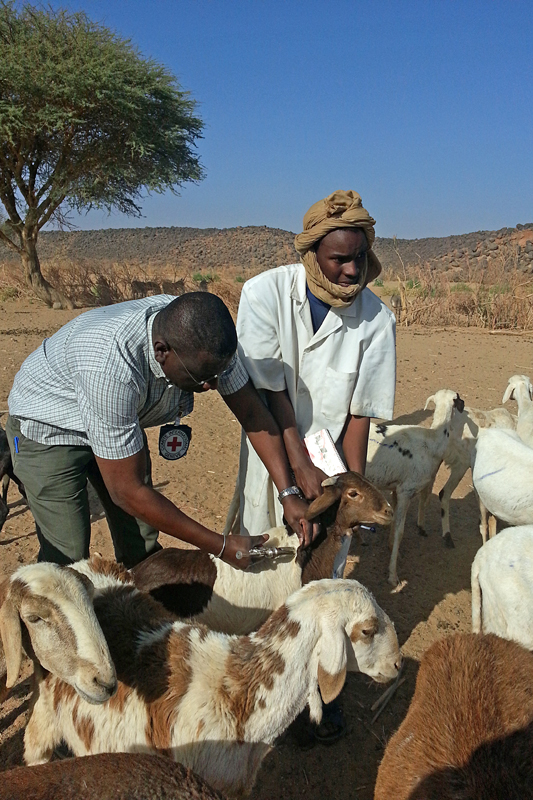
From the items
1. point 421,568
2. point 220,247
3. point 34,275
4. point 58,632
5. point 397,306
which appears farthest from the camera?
point 220,247

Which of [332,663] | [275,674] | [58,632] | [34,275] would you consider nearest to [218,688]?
[275,674]

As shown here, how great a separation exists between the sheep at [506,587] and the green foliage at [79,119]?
17619 mm

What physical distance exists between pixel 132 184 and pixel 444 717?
2095 cm

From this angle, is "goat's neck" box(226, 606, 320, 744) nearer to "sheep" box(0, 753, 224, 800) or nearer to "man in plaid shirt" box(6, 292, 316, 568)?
"man in plaid shirt" box(6, 292, 316, 568)

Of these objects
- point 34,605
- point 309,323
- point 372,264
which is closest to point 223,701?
point 34,605

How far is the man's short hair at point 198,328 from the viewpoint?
8.27 feet

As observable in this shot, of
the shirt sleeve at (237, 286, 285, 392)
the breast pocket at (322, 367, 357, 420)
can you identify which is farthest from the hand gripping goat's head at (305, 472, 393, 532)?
the shirt sleeve at (237, 286, 285, 392)

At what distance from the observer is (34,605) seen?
223 cm

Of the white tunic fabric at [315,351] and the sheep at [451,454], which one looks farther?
the sheep at [451,454]

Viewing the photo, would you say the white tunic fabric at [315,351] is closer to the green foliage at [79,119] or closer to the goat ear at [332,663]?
the goat ear at [332,663]

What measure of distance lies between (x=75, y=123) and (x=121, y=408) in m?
18.3

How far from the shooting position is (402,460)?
18.4 feet

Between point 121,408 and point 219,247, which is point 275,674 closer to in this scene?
point 121,408

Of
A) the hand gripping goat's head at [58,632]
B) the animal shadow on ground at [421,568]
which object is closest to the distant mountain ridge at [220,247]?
the animal shadow on ground at [421,568]
